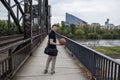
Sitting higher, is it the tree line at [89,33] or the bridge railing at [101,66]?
the bridge railing at [101,66]

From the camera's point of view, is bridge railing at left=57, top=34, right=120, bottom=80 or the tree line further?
the tree line

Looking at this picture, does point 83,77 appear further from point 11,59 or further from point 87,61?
point 11,59

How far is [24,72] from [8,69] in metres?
2.18

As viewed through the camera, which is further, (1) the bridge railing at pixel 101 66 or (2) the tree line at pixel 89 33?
(2) the tree line at pixel 89 33

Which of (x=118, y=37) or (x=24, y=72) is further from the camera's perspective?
(x=118, y=37)

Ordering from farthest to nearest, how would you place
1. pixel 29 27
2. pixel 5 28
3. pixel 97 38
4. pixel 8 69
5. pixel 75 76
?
pixel 97 38
pixel 5 28
pixel 29 27
pixel 75 76
pixel 8 69

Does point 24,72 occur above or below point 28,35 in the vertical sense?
below

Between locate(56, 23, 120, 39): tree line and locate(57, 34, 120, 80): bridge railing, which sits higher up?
locate(57, 34, 120, 80): bridge railing

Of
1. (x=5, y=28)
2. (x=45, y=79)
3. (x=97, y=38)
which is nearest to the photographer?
(x=45, y=79)

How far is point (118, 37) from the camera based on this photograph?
652 ft

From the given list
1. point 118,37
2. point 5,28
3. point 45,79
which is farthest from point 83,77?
point 118,37

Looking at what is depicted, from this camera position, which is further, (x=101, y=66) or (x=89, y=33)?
(x=89, y=33)

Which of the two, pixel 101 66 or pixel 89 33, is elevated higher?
pixel 101 66

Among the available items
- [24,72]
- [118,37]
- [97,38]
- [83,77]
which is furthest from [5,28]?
[118,37]
